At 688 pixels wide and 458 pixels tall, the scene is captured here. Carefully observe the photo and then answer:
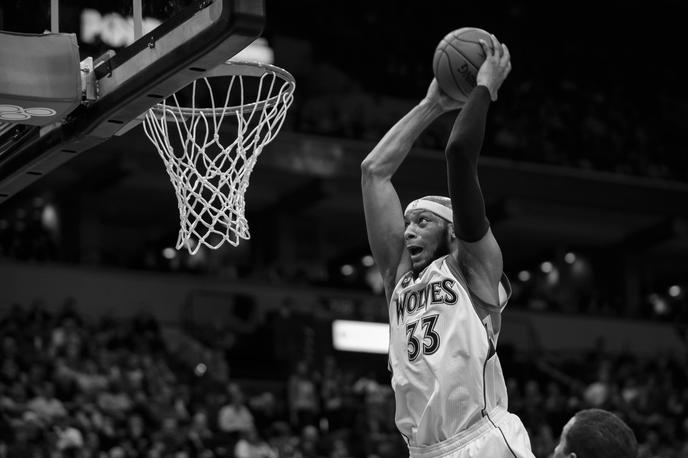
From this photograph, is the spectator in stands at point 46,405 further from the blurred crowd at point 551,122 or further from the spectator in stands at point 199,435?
the blurred crowd at point 551,122

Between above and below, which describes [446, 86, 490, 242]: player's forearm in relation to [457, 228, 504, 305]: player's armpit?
above

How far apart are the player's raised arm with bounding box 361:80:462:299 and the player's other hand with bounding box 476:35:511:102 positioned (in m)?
0.34

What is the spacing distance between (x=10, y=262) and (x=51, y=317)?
→ 367 cm

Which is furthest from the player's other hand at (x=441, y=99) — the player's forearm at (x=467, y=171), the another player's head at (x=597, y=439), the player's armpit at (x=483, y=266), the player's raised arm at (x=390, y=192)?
the another player's head at (x=597, y=439)

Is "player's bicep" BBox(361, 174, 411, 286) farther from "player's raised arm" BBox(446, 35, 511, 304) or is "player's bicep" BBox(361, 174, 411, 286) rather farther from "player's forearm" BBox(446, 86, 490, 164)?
"player's forearm" BBox(446, 86, 490, 164)

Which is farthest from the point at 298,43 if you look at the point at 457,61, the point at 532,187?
the point at 457,61

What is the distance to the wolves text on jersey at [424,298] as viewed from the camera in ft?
14.4

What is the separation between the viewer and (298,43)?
2533 centimetres

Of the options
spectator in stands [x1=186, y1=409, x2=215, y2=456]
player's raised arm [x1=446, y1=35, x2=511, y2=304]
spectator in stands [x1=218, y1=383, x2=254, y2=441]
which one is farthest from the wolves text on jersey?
spectator in stands [x1=218, y1=383, x2=254, y2=441]

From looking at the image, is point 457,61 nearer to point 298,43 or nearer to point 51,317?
point 51,317

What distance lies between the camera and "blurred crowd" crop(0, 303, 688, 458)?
41.8 feet

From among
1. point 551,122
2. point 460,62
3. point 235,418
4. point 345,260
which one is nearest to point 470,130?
point 460,62

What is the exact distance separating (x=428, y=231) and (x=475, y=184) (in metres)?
0.43

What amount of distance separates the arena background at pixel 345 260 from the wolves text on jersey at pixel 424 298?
789 cm
